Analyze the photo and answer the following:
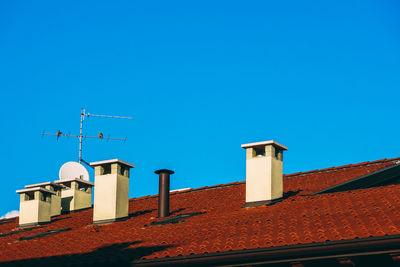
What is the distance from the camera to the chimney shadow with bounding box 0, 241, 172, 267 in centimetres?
1375

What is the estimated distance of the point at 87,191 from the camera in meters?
26.4

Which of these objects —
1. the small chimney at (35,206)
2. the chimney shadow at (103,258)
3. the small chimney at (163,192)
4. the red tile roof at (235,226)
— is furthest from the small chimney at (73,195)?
the chimney shadow at (103,258)

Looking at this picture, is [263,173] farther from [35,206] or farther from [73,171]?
[73,171]

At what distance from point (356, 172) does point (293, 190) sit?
80.8 inches

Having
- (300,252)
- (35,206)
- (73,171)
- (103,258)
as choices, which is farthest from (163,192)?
(73,171)

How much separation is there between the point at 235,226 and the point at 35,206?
10783 mm

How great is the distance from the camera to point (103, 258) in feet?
46.3

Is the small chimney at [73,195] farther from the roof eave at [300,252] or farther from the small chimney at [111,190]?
the roof eave at [300,252]

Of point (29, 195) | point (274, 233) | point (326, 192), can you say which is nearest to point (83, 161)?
point (29, 195)

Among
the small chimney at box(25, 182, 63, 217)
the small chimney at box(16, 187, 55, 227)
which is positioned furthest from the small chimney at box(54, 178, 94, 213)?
the small chimney at box(16, 187, 55, 227)

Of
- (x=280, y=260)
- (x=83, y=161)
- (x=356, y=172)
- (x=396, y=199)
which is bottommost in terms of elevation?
(x=280, y=260)

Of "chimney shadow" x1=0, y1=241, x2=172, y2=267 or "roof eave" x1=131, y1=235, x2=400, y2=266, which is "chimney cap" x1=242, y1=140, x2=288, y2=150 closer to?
"chimney shadow" x1=0, y1=241, x2=172, y2=267

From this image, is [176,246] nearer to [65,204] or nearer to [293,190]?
[293,190]

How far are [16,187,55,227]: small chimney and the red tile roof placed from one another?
5.79 feet
